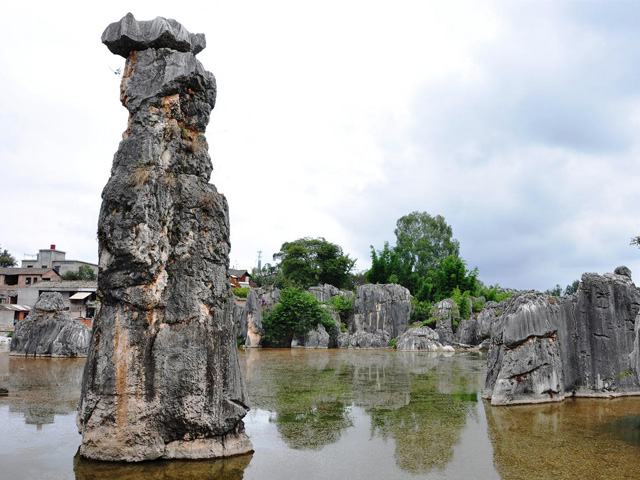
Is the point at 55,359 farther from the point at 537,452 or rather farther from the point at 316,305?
the point at 537,452

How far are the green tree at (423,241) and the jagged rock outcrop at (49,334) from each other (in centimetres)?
3917

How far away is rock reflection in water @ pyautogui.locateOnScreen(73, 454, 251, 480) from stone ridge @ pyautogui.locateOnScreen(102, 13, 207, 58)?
244 inches

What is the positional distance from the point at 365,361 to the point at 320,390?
33.5 ft

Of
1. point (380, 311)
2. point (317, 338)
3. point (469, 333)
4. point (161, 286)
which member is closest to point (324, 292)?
point (380, 311)

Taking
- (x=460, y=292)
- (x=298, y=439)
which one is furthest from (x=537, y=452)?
(x=460, y=292)

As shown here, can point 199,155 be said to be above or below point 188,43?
below

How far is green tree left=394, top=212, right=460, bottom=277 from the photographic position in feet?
191

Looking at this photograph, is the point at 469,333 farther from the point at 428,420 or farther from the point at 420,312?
the point at 428,420

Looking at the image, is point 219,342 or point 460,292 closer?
point 219,342

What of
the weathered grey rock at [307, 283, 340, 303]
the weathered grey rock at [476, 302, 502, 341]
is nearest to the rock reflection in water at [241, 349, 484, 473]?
the weathered grey rock at [476, 302, 502, 341]

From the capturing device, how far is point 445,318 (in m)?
37.7

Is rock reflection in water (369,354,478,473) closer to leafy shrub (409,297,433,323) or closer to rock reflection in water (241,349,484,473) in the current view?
rock reflection in water (241,349,484,473)

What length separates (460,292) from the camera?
44219 millimetres

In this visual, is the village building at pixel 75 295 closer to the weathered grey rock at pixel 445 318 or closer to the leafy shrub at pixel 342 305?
the leafy shrub at pixel 342 305
